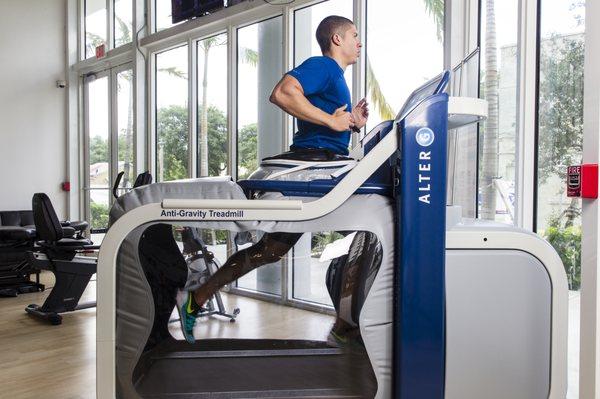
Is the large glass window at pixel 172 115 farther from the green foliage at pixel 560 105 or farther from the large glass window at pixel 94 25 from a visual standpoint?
the green foliage at pixel 560 105

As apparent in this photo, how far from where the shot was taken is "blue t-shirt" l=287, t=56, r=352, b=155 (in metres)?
2.06

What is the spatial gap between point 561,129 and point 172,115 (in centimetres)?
446

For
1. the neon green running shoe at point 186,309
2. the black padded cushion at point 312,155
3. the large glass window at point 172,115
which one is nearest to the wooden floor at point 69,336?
the neon green running shoe at point 186,309

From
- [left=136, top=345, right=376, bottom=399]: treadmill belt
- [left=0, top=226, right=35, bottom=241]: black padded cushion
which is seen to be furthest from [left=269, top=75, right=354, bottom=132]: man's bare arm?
[left=0, top=226, right=35, bottom=241]: black padded cushion

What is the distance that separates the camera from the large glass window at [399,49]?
3664 millimetres

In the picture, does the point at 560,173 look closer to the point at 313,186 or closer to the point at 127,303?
the point at 313,186

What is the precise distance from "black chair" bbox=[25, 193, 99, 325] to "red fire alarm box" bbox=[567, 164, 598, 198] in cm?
336

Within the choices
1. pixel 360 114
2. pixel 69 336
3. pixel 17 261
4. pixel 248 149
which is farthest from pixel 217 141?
pixel 360 114

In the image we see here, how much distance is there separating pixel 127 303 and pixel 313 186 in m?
0.71

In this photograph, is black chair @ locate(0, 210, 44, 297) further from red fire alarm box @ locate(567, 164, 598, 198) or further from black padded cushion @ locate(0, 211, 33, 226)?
red fire alarm box @ locate(567, 164, 598, 198)

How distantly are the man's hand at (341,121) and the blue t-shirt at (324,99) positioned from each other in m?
0.07

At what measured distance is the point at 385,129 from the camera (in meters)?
2.04

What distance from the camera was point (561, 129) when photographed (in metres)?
2.83

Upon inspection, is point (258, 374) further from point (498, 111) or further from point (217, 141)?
point (217, 141)
